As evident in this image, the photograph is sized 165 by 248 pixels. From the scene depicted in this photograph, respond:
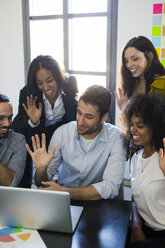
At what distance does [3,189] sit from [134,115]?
83 cm

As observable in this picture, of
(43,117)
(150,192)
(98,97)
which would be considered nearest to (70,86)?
(43,117)

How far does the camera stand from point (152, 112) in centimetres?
151

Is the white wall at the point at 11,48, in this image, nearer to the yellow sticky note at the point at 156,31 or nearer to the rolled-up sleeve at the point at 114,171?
the yellow sticky note at the point at 156,31

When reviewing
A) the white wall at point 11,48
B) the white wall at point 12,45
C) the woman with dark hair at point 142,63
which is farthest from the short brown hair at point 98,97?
the white wall at point 11,48

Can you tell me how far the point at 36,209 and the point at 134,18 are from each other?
287 centimetres

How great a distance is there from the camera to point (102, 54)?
12.3ft

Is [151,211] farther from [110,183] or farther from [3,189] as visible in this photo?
[3,189]

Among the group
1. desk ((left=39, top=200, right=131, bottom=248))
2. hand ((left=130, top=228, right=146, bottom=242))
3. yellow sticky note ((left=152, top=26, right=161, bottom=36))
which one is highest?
yellow sticky note ((left=152, top=26, right=161, bottom=36))

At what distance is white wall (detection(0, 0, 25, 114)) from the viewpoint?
4055 millimetres

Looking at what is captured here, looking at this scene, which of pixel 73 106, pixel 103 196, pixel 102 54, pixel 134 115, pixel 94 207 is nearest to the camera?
pixel 94 207

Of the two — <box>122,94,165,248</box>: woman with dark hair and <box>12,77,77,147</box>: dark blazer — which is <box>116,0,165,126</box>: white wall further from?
<box>122,94,165,248</box>: woman with dark hair

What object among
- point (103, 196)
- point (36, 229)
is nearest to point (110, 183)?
point (103, 196)

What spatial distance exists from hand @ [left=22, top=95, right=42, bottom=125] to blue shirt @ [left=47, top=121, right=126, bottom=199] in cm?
39

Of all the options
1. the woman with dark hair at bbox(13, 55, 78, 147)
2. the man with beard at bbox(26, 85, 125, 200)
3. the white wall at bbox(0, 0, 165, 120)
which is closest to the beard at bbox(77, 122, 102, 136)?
the man with beard at bbox(26, 85, 125, 200)
